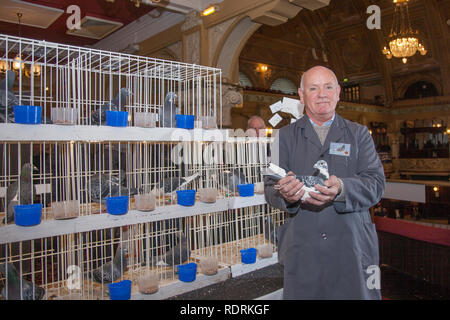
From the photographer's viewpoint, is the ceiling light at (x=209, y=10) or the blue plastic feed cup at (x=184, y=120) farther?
the ceiling light at (x=209, y=10)

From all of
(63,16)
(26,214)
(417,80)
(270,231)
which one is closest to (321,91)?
(26,214)

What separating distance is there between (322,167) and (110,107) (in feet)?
5.35

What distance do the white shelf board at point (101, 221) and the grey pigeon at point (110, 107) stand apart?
684mm

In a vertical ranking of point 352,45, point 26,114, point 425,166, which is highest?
point 352,45

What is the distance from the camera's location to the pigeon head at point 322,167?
1389mm

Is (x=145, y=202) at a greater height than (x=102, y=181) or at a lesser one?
lesser

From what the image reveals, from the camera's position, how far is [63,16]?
23.3 feet

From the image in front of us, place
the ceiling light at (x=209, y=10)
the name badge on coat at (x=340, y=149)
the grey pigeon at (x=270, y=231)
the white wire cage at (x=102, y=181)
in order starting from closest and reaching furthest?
the name badge on coat at (x=340, y=149), the white wire cage at (x=102, y=181), the grey pigeon at (x=270, y=231), the ceiling light at (x=209, y=10)

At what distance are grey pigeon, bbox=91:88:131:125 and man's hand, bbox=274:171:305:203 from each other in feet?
5.12

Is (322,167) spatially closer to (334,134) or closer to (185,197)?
(334,134)

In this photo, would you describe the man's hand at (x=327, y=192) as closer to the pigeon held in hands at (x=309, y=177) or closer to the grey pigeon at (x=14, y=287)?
the pigeon held in hands at (x=309, y=177)

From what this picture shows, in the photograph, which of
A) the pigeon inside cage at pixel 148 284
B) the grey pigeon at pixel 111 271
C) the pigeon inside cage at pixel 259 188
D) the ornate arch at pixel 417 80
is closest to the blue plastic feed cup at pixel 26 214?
the grey pigeon at pixel 111 271

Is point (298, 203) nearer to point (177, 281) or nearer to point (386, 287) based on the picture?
point (177, 281)

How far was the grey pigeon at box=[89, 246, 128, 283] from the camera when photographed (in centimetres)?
241
